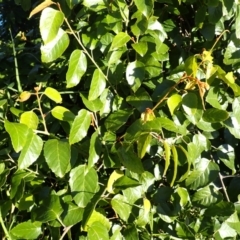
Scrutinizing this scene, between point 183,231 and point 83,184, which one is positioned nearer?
point 83,184

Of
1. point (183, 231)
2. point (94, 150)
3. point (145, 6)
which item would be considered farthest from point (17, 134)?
point (183, 231)

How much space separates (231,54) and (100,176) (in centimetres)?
48

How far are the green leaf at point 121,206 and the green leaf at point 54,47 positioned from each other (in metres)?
0.37

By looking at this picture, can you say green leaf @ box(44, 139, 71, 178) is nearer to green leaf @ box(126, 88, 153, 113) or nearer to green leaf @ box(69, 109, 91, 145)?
green leaf @ box(69, 109, 91, 145)

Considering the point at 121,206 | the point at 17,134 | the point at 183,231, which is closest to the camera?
the point at 17,134

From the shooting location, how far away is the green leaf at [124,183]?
3.68ft

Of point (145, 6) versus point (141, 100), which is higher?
point (145, 6)

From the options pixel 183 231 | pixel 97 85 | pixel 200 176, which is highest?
pixel 97 85

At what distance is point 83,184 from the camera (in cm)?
112

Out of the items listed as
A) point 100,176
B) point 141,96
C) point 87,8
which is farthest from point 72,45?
point 100,176

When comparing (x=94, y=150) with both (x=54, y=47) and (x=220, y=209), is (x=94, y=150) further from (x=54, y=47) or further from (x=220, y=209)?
(x=220, y=209)

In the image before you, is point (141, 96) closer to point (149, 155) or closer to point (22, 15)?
point (149, 155)

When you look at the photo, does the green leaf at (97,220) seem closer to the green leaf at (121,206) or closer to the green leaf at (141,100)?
the green leaf at (121,206)

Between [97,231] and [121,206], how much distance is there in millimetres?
92
